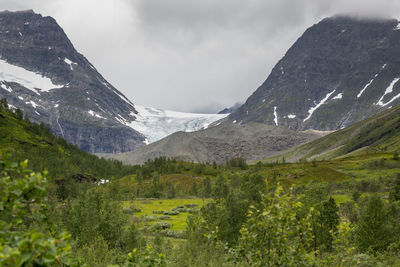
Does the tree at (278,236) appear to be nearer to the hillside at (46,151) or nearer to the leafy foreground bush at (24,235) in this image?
the leafy foreground bush at (24,235)

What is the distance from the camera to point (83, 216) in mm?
18609

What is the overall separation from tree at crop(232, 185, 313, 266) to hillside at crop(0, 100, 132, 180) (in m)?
101

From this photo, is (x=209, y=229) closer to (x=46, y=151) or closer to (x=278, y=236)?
(x=278, y=236)

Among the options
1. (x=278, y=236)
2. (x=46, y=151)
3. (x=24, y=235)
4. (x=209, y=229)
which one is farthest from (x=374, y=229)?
(x=46, y=151)

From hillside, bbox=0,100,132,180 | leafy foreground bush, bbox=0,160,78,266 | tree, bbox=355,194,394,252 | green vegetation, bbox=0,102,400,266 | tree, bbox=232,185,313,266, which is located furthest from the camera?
hillside, bbox=0,100,132,180

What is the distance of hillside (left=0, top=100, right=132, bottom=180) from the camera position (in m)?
108

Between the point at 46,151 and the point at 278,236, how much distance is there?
137 m

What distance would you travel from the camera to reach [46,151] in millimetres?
124812

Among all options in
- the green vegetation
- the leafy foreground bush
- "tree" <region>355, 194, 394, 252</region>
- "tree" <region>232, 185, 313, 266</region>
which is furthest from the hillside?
the leafy foreground bush

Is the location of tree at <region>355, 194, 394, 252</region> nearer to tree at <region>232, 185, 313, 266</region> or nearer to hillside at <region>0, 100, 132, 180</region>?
tree at <region>232, 185, 313, 266</region>

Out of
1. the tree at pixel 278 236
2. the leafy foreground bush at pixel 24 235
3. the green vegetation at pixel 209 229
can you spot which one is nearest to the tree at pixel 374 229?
the green vegetation at pixel 209 229

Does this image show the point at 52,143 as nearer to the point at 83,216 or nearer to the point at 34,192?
the point at 83,216

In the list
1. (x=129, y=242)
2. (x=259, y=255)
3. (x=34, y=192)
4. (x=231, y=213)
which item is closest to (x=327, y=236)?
(x=231, y=213)

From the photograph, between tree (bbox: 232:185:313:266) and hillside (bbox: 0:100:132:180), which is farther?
hillside (bbox: 0:100:132:180)
